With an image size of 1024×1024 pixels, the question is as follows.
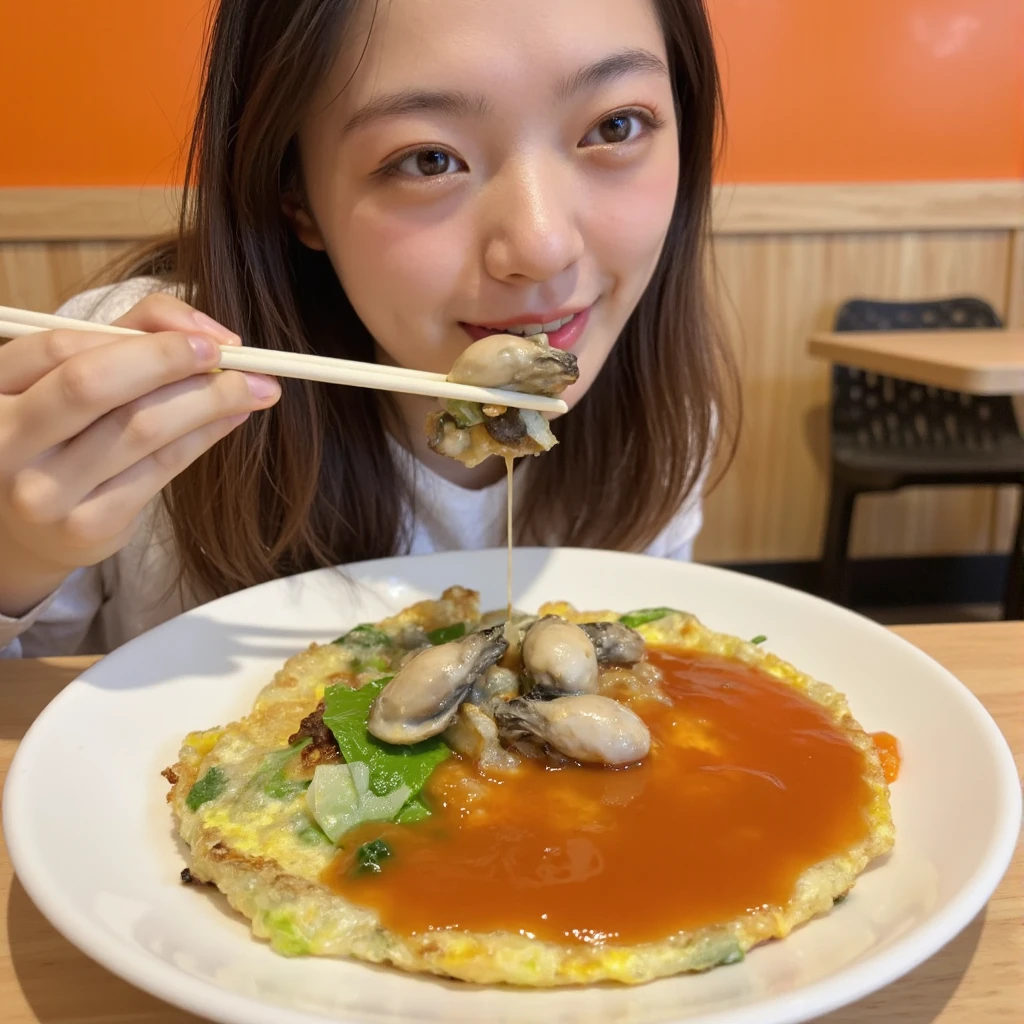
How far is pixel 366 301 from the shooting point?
1.83 m

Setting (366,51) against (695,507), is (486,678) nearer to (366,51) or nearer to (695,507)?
(366,51)

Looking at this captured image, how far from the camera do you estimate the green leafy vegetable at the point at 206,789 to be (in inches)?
49.3

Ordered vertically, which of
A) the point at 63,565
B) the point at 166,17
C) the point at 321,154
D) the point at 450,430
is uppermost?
the point at 166,17

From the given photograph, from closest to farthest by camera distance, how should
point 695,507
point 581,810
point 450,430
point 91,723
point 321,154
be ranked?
point 581,810 → point 91,723 → point 450,430 → point 321,154 → point 695,507

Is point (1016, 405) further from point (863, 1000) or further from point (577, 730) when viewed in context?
point (863, 1000)

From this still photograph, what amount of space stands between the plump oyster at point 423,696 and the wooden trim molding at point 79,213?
159 inches

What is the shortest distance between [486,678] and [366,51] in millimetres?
1106

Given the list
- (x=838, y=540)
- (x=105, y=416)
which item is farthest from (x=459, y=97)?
(x=838, y=540)

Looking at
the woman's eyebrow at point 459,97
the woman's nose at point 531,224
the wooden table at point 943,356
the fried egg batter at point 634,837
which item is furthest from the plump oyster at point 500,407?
the wooden table at point 943,356

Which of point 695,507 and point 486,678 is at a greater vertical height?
point 486,678

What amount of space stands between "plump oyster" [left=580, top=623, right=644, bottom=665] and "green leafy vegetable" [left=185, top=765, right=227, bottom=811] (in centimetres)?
Result: 62

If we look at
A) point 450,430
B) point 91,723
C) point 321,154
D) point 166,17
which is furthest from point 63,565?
point 166,17

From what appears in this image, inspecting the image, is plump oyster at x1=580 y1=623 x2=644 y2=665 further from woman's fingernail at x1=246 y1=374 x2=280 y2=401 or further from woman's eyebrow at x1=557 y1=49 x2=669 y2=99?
woman's eyebrow at x1=557 y1=49 x2=669 y2=99

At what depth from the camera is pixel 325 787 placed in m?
1.23
